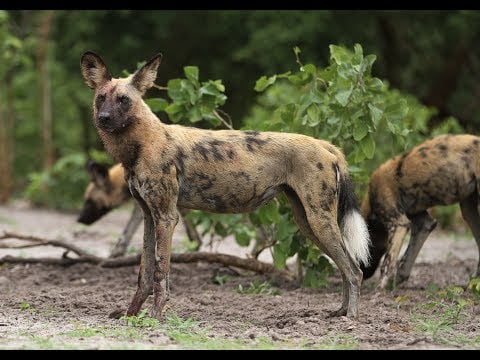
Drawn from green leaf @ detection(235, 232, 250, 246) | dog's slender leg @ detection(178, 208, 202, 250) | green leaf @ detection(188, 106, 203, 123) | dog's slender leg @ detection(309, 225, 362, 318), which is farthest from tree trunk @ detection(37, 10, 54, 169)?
dog's slender leg @ detection(309, 225, 362, 318)

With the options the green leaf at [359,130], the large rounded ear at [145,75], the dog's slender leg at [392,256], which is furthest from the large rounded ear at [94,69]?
the dog's slender leg at [392,256]

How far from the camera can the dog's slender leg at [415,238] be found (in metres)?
8.12

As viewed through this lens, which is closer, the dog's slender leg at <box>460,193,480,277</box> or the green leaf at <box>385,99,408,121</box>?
the green leaf at <box>385,99,408,121</box>

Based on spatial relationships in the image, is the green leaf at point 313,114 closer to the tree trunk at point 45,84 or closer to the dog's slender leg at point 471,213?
the dog's slender leg at point 471,213

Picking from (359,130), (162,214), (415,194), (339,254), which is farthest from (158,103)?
(415,194)

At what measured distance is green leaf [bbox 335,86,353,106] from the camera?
6996mm

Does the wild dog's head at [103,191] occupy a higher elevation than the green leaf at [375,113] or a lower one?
lower

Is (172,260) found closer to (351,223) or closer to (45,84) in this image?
(351,223)

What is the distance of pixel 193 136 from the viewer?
625 cm

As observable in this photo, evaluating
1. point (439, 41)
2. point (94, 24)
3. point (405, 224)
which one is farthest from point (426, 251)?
point (94, 24)

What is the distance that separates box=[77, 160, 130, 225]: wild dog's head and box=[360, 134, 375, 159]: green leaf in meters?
3.76

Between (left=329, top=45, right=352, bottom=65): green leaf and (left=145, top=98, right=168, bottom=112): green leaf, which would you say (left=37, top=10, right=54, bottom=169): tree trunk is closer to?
(left=145, top=98, right=168, bottom=112): green leaf

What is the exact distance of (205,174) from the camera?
6.17 metres

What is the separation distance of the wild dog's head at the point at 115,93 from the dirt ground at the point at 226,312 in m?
1.25
